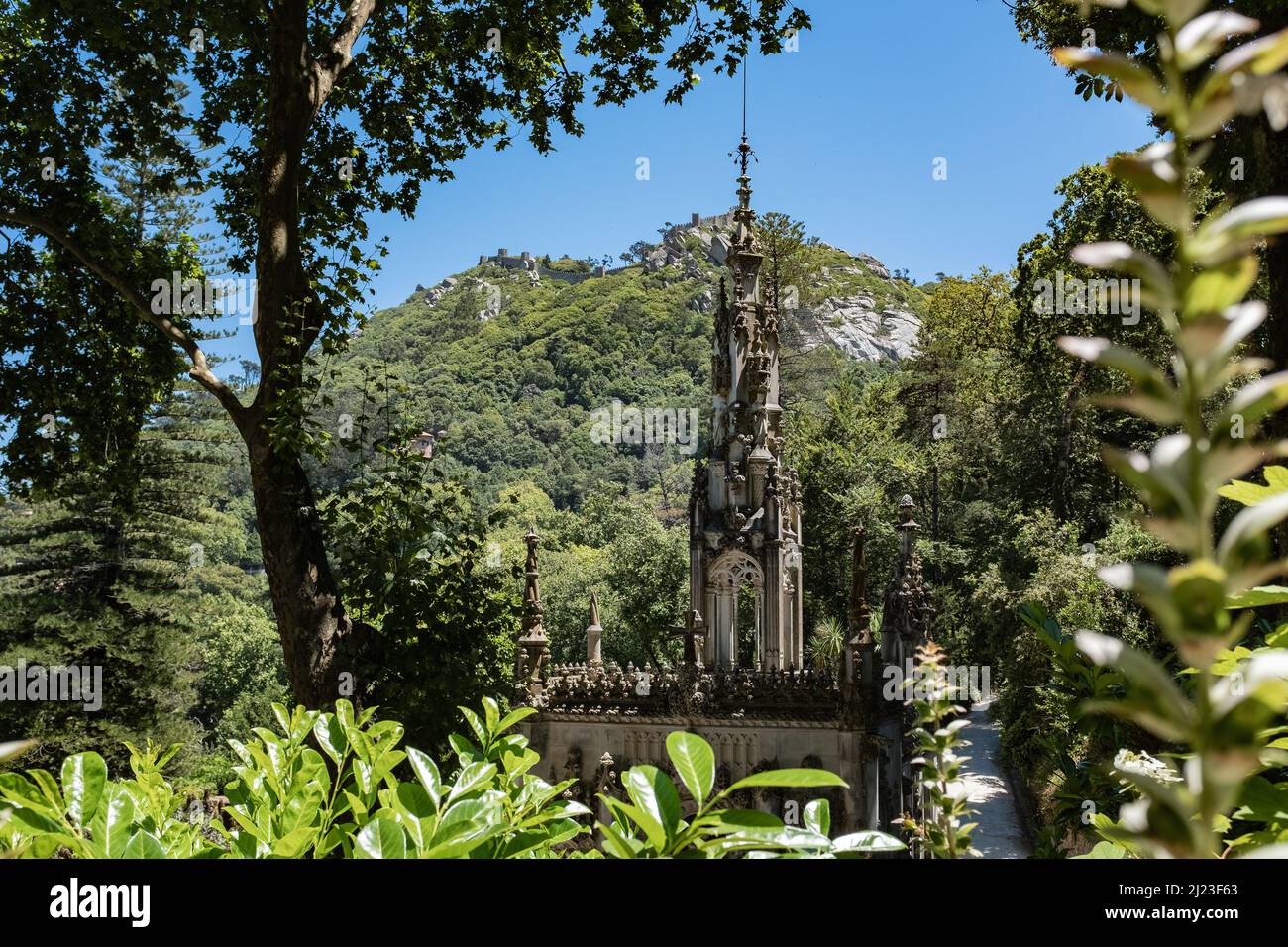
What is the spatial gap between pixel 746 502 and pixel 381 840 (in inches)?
564

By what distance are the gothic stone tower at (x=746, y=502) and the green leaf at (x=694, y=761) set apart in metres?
13.7

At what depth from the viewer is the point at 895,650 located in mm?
13031

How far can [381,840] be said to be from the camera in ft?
4.37

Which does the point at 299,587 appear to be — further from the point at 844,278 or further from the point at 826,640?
the point at 844,278

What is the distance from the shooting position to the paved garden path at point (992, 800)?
1767cm

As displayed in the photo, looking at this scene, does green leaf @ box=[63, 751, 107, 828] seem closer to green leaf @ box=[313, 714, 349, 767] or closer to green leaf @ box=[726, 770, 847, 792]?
green leaf @ box=[313, 714, 349, 767]

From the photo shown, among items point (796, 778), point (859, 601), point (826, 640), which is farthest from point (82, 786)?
point (826, 640)

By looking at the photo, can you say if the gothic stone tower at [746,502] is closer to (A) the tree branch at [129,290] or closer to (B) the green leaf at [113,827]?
(A) the tree branch at [129,290]

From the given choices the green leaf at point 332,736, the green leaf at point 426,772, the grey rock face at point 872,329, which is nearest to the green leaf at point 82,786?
the green leaf at point 332,736

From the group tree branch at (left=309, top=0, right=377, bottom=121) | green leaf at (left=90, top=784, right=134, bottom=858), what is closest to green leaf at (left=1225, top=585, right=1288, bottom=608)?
green leaf at (left=90, top=784, right=134, bottom=858)
